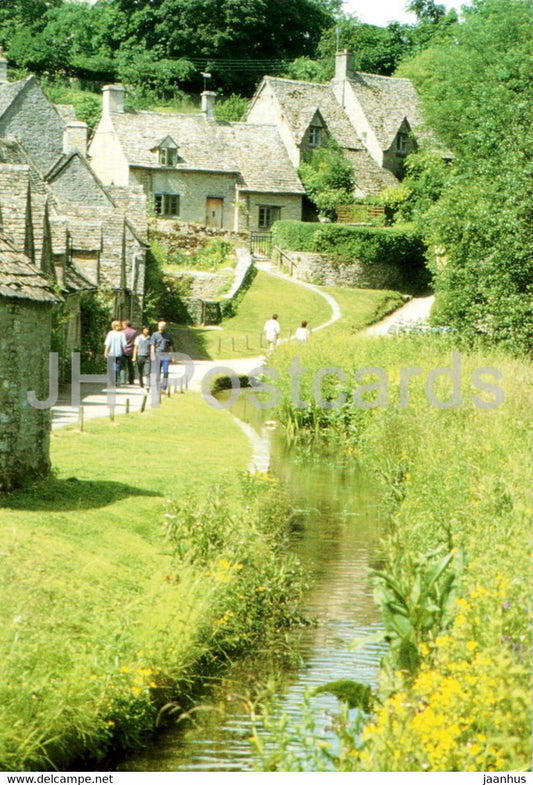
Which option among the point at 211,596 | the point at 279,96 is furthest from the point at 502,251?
the point at 279,96

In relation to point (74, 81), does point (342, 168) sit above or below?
below

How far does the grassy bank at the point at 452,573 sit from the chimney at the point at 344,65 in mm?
53380

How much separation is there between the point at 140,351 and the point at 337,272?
29.1 metres

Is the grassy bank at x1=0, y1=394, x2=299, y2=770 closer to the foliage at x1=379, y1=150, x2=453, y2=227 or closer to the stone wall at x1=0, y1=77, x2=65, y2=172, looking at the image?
the stone wall at x1=0, y1=77, x2=65, y2=172

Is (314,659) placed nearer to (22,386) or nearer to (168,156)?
(22,386)

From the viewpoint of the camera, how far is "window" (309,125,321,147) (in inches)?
2744

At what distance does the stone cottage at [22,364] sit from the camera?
1514cm

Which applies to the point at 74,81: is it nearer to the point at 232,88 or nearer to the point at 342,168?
the point at 232,88

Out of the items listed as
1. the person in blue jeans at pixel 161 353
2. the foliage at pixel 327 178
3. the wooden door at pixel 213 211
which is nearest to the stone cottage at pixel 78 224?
the person in blue jeans at pixel 161 353

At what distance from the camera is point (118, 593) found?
1205 cm

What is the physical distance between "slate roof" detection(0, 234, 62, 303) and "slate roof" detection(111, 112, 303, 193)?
49.4 metres

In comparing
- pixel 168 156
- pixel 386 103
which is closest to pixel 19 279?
pixel 168 156

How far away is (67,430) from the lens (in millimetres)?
22328
